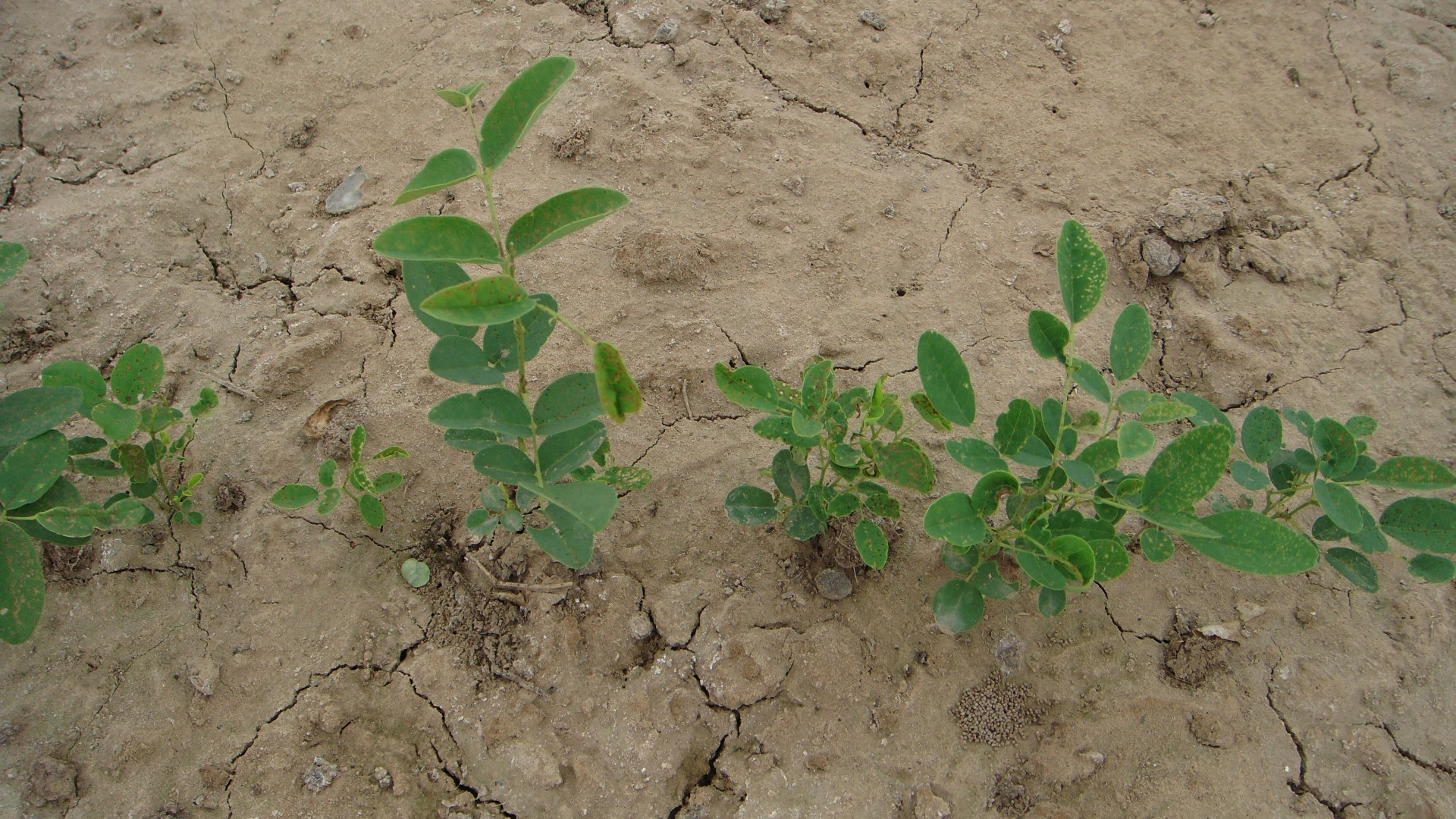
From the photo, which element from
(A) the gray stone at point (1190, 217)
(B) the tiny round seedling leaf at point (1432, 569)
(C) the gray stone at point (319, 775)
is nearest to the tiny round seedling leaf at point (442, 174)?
(C) the gray stone at point (319, 775)

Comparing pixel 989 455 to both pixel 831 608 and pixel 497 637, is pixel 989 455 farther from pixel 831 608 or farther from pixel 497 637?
pixel 497 637

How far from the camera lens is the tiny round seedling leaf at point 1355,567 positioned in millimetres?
1830

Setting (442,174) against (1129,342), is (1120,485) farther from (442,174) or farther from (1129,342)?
(442,174)

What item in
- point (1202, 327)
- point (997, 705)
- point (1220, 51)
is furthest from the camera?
point (1220, 51)

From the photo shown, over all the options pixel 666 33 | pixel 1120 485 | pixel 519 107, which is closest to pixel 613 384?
pixel 519 107

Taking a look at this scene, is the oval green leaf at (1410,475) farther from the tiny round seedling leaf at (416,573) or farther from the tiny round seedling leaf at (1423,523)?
the tiny round seedling leaf at (416,573)

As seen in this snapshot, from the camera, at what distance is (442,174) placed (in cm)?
137

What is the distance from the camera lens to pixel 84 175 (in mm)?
2682

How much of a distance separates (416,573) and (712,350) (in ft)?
3.35

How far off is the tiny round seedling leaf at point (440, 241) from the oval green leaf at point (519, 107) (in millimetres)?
125

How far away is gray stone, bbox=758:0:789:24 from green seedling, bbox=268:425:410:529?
7.33ft

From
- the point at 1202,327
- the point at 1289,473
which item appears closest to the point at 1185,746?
the point at 1289,473

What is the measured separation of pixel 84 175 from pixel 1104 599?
3391 mm

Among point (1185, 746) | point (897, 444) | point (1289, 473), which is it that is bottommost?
point (1185, 746)
